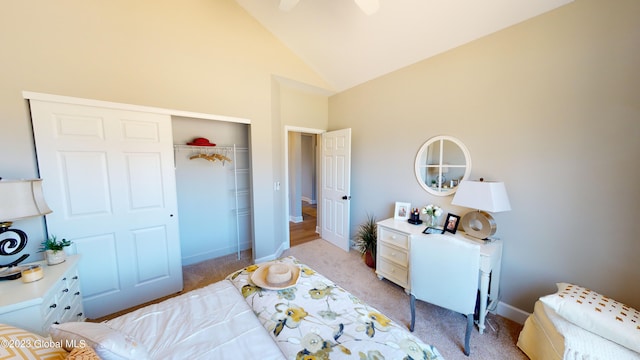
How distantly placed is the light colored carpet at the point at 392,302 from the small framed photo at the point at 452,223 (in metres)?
0.80

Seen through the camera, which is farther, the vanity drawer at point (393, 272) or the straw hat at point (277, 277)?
the vanity drawer at point (393, 272)

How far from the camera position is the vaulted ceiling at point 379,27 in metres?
1.93

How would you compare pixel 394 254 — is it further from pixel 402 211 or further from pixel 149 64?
pixel 149 64

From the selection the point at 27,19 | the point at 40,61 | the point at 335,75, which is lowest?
the point at 40,61

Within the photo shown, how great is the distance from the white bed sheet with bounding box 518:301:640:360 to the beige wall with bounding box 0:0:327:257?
2790 millimetres

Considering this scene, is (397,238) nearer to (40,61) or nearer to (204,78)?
(204,78)

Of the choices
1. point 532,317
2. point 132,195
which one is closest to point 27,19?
point 132,195

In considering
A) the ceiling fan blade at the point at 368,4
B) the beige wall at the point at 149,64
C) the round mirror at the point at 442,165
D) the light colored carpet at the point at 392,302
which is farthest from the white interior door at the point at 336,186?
the ceiling fan blade at the point at 368,4

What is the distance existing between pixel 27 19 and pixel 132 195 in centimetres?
153

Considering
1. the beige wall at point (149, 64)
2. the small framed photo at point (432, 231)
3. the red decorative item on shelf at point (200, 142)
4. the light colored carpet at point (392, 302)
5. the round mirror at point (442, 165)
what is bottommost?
the light colored carpet at point (392, 302)

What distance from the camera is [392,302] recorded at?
90.1 inches

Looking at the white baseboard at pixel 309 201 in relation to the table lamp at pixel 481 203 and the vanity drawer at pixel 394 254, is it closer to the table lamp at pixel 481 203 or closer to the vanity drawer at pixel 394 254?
the vanity drawer at pixel 394 254

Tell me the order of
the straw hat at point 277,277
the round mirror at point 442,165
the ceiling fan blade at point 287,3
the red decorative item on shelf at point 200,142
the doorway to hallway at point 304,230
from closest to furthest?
1. the straw hat at point 277,277
2. the ceiling fan blade at point 287,3
3. the round mirror at point 442,165
4. the red decorative item on shelf at point 200,142
5. the doorway to hallway at point 304,230

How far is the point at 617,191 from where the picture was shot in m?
1.58
